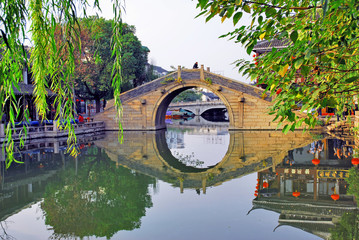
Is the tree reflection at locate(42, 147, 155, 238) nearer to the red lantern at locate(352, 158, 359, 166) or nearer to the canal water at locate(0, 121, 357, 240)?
the canal water at locate(0, 121, 357, 240)

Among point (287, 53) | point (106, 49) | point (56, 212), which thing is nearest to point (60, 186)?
point (56, 212)

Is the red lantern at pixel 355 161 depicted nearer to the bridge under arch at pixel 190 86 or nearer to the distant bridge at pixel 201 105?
the bridge under arch at pixel 190 86

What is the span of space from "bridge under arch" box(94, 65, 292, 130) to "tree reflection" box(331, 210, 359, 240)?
15201 mm

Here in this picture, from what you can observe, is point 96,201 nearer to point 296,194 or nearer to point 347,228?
point 296,194

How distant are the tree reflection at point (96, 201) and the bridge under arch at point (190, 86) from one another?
11111mm

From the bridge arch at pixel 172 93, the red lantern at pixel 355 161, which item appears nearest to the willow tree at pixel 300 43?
the red lantern at pixel 355 161

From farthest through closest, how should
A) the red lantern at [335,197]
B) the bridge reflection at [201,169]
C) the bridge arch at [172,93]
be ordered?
1. the bridge arch at [172,93]
2. the bridge reflection at [201,169]
3. the red lantern at [335,197]

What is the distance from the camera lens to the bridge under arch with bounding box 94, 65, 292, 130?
2092 cm

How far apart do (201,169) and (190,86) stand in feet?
42.4

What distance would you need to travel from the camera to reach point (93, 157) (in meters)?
12.1

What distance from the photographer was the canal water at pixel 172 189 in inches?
204

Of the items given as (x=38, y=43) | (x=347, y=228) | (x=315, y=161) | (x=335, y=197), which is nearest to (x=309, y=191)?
(x=335, y=197)

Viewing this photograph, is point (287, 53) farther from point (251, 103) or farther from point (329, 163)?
point (251, 103)

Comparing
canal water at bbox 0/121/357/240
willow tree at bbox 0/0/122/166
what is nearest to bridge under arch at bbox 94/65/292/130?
canal water at bbox 0/121/357/240
